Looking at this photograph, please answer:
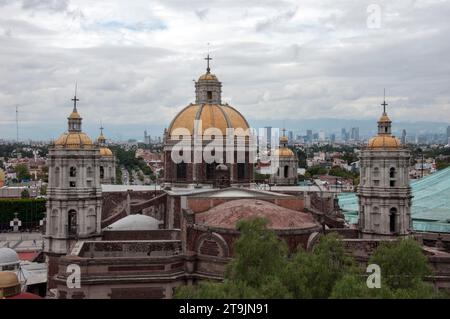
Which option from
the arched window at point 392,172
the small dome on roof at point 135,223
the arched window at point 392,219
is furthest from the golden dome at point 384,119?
the small dome on roof at point 135,223

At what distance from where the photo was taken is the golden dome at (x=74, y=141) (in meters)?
34.2

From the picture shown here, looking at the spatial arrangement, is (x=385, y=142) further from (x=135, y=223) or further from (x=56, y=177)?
(x=56, y=177)

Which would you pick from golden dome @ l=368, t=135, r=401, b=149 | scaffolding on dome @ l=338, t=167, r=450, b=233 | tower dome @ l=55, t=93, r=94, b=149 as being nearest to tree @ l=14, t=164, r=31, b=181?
scaffolding on dome @ l=338, t=167, r=450, b=233

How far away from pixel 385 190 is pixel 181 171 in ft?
46.8

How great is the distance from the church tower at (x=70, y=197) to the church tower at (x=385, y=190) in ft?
55.5

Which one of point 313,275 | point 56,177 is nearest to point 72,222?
point 56,177

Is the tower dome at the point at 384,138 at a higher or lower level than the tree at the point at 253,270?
higher

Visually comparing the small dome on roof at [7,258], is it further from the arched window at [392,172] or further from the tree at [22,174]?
the tree at [22,174]

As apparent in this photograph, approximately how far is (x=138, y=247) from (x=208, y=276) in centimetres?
455

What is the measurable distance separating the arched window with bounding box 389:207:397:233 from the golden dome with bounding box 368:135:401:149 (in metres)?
3.96

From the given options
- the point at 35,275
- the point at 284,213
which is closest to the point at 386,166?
the point at 284,213

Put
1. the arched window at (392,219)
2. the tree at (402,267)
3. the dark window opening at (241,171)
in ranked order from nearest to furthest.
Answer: the tree at (402,267)
the arched window at (392,219)
the dark window opening at (241,171)
